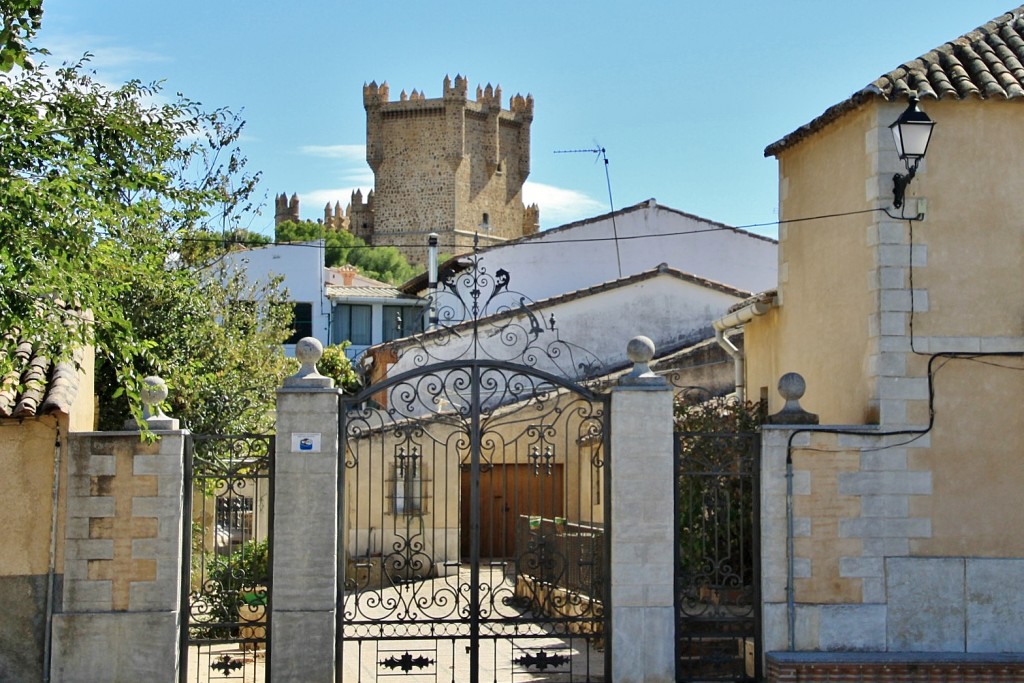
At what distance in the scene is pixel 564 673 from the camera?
1159cm

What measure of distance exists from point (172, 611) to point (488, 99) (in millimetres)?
75137

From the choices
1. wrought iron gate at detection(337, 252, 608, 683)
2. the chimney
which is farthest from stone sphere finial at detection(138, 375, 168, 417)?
the chimney

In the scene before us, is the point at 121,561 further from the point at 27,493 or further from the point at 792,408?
the point at 792,408

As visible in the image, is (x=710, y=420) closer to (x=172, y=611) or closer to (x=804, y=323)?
(x=804, y=323)

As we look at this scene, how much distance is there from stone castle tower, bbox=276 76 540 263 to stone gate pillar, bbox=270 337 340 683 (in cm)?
6853

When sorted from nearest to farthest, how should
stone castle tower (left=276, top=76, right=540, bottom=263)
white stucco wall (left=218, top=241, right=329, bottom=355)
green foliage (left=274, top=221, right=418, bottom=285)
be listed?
white stucco wall (left=218, top=241, right=329, bottom=355) < green foliage (left=274, top=221, right=418, bottom=285) < stone castle tower (left=276, top=76, right=540, bottom=263)

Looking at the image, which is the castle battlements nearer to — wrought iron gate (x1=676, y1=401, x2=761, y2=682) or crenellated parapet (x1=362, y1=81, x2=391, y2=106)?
crenellated parapet (x1=362, y1=81, x2=391, y2=106)

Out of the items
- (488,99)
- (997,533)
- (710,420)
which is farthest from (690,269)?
(488,99)

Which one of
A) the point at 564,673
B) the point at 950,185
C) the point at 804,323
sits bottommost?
the point at 564,673

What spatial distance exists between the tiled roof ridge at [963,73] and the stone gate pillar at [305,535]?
5.26 m

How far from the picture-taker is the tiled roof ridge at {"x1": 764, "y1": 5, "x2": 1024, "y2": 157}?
11.4 metres

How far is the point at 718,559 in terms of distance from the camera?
36.6ft

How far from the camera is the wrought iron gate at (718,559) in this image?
11.0m

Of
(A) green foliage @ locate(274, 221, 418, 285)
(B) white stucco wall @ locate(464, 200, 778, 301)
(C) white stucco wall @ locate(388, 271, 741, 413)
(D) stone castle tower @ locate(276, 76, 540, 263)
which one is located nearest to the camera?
(C) white stucco wall @ locate(388, 271, 741, 413)
